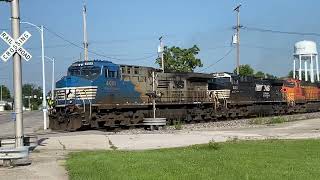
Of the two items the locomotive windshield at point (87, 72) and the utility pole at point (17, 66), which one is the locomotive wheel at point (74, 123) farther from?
the utility pole at point (17, 66)

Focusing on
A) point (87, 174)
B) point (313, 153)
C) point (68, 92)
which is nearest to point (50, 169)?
point (87, 174)

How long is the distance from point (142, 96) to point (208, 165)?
20.5 metres

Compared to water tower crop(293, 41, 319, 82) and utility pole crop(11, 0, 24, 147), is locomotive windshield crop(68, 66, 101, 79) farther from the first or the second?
water tower crop(293, 41, 319, 82)

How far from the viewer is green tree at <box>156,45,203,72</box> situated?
74.4 meters

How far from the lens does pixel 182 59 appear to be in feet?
248

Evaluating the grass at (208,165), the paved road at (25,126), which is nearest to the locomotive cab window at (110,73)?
the paved road at (25,126)

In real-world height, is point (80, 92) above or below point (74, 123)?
above

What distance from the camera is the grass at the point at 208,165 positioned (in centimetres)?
1011

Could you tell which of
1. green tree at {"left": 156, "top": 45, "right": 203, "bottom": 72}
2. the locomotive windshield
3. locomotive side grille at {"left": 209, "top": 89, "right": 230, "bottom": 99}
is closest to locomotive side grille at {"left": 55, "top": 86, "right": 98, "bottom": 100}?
the locomotive windshield

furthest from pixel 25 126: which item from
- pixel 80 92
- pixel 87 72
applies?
pixel 80 92

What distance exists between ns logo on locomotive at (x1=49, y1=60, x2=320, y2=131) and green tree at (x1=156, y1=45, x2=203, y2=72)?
25.7 metres

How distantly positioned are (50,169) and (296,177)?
561 cm

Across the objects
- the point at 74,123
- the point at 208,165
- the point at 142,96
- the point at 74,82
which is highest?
the point at 74,82

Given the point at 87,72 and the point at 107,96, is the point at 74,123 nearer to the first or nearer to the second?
the point at 107,96
